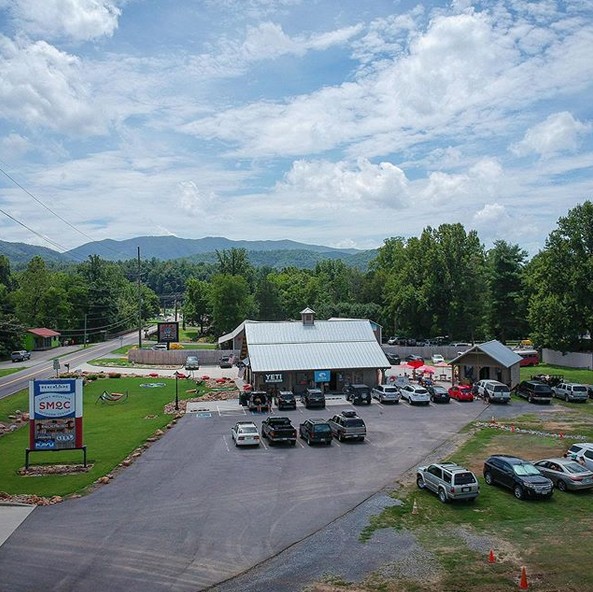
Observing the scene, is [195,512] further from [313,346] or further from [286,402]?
[313,346]

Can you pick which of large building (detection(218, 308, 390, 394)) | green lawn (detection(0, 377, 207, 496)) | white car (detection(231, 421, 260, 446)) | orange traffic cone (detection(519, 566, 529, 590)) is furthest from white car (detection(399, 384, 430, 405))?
orange traffic cone (detection(519, 566, 529, 590))

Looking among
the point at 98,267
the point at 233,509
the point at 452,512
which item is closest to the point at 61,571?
the point at 233,509

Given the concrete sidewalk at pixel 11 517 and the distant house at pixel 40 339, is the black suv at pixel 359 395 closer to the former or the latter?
the concrete sidewalk at pixel 11 517

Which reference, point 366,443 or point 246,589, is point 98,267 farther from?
point 246,589

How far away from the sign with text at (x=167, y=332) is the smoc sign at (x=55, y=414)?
164 feet

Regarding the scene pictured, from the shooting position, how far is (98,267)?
132750 mm

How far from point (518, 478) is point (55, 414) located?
22.9 metres

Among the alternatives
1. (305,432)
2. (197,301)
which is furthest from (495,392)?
(197,301)

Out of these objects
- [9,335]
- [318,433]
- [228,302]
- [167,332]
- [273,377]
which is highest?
[228,302]

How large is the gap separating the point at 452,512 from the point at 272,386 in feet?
105

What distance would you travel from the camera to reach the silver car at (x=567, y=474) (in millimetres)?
26391

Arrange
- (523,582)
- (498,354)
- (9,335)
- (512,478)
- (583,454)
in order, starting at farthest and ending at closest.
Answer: (9,335), (498,354), (583,454), (512,478), (523,582)

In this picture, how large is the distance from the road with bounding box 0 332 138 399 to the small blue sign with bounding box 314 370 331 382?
91.6 ft

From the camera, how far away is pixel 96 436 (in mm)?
38969
